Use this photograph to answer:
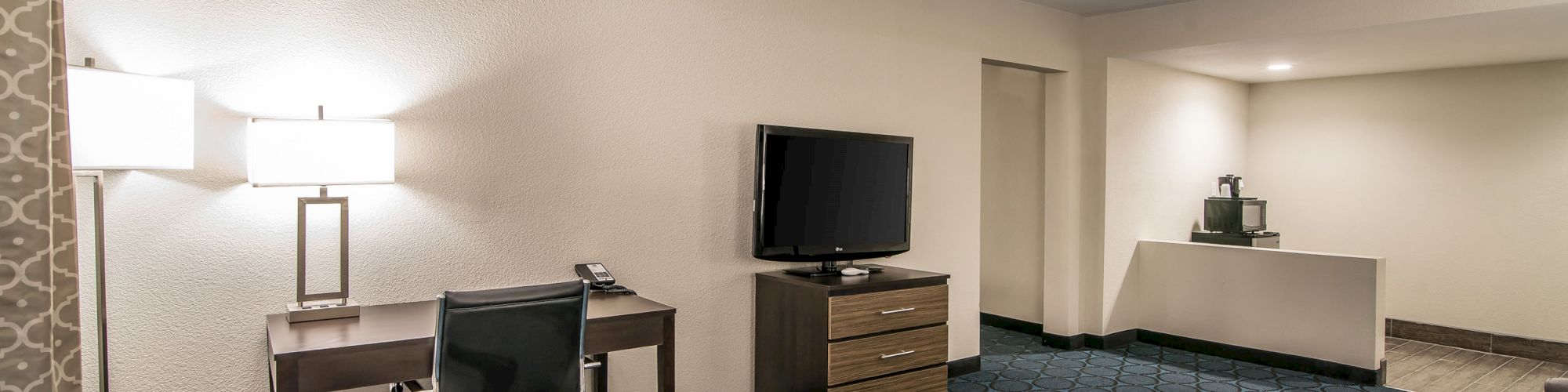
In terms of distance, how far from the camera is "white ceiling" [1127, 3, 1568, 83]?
156 inches

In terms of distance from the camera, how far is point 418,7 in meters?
2.77

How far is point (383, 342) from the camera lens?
214 cm

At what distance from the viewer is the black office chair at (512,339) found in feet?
7.04

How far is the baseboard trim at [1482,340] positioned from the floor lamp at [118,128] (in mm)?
6877

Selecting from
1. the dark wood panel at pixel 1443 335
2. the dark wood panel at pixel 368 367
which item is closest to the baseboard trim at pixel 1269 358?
the dark wood panel at pixel 1443 335

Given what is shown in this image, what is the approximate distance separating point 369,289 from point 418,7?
37.3 inches

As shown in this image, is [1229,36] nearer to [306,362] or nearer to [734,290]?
[734,290]

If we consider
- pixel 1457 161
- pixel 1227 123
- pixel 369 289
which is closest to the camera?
pixel 369 289

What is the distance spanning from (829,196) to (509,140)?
1.39m

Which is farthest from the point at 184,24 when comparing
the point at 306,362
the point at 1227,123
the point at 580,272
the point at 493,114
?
the point at 1227,123

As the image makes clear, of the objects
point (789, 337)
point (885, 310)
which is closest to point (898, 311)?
point (885, 310)

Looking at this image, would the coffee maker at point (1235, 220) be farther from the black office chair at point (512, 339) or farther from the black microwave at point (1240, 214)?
the black office chair at point (512, 339)

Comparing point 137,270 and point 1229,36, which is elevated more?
point 1229,36

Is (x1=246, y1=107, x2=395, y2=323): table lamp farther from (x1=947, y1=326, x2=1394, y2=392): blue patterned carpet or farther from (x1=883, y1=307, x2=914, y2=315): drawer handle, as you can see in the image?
(x1=947, y1=326, x2=1394, y2=392): blue patterned carpet
